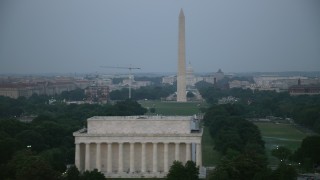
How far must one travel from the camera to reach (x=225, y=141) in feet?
205

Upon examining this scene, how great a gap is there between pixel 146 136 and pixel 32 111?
71307mm

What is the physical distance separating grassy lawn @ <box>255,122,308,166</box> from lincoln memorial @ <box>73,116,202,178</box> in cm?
1061

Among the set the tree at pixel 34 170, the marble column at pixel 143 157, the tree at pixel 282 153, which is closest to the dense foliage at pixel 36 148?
the tree at pixel 34 170

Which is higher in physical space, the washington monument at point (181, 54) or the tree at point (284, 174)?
the washington monument at point (181, 54)

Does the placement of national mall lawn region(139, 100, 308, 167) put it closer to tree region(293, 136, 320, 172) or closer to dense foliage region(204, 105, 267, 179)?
dense foliage region(204, 105, 267, 179)

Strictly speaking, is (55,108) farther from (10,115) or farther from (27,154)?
(27,154)

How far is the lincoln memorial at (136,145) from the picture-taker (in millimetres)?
50656

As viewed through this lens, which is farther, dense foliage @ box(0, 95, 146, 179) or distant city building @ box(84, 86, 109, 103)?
distant city building @ box(84, 86, 109, 103)

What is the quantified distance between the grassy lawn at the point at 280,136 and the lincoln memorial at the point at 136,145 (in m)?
10.6

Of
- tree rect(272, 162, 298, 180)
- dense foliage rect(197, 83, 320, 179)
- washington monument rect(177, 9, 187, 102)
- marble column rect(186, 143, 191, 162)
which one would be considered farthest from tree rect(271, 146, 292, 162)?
washington monument rect(177, 9, 187, 102)

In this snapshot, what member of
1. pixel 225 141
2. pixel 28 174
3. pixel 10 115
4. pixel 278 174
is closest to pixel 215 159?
pixel 225 141

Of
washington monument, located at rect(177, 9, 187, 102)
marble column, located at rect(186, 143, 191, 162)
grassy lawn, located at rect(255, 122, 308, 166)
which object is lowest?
grassy lawn, located at rect(255, 122, 308, 166)

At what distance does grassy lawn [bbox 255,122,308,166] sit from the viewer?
69.5 m

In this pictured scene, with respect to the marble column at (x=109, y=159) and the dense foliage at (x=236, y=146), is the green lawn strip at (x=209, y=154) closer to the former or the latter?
the dense foliage at (x=236, y=146)
